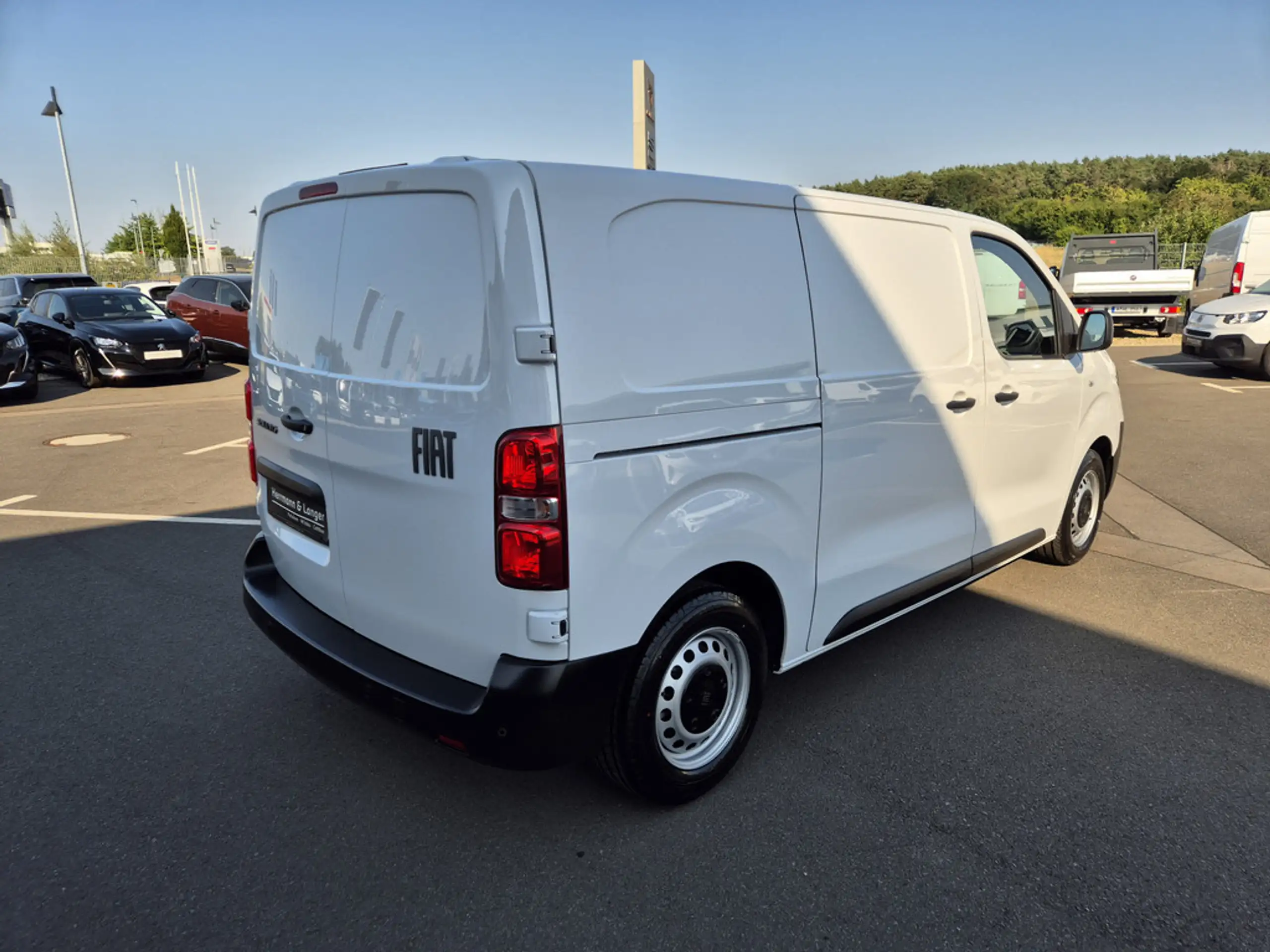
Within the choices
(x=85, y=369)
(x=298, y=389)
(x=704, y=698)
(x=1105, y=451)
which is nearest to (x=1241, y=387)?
(x=1105, y=451)

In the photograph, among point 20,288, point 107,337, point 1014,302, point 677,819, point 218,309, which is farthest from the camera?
point 20,288

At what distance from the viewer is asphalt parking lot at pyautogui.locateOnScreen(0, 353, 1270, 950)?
7.95 ft

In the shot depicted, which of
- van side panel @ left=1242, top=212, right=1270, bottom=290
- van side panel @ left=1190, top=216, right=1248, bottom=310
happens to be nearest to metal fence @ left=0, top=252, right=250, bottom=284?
van side panel @ left=1190, top=216, right=1248, bottom=310

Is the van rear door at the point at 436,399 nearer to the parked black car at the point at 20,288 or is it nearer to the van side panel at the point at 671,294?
the van side panel at the point at 671,294

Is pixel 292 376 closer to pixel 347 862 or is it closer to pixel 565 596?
pixel 565 596

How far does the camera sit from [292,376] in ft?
10.1

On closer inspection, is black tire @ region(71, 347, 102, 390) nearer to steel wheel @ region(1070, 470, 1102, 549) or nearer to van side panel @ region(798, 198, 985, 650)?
van side panel @ region(798, 198, 985, 650)

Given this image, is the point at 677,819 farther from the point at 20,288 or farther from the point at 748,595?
the point at 20,288

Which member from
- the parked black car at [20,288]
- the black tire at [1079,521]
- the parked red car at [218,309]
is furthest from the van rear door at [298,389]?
the parked black car at [20,288]

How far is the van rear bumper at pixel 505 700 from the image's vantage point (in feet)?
8.03

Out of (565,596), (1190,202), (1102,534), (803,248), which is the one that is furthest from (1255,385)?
(1190,202)

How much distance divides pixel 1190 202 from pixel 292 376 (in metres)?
59.8

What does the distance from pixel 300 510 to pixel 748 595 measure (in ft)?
5.57

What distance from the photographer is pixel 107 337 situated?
13609 millimetres
